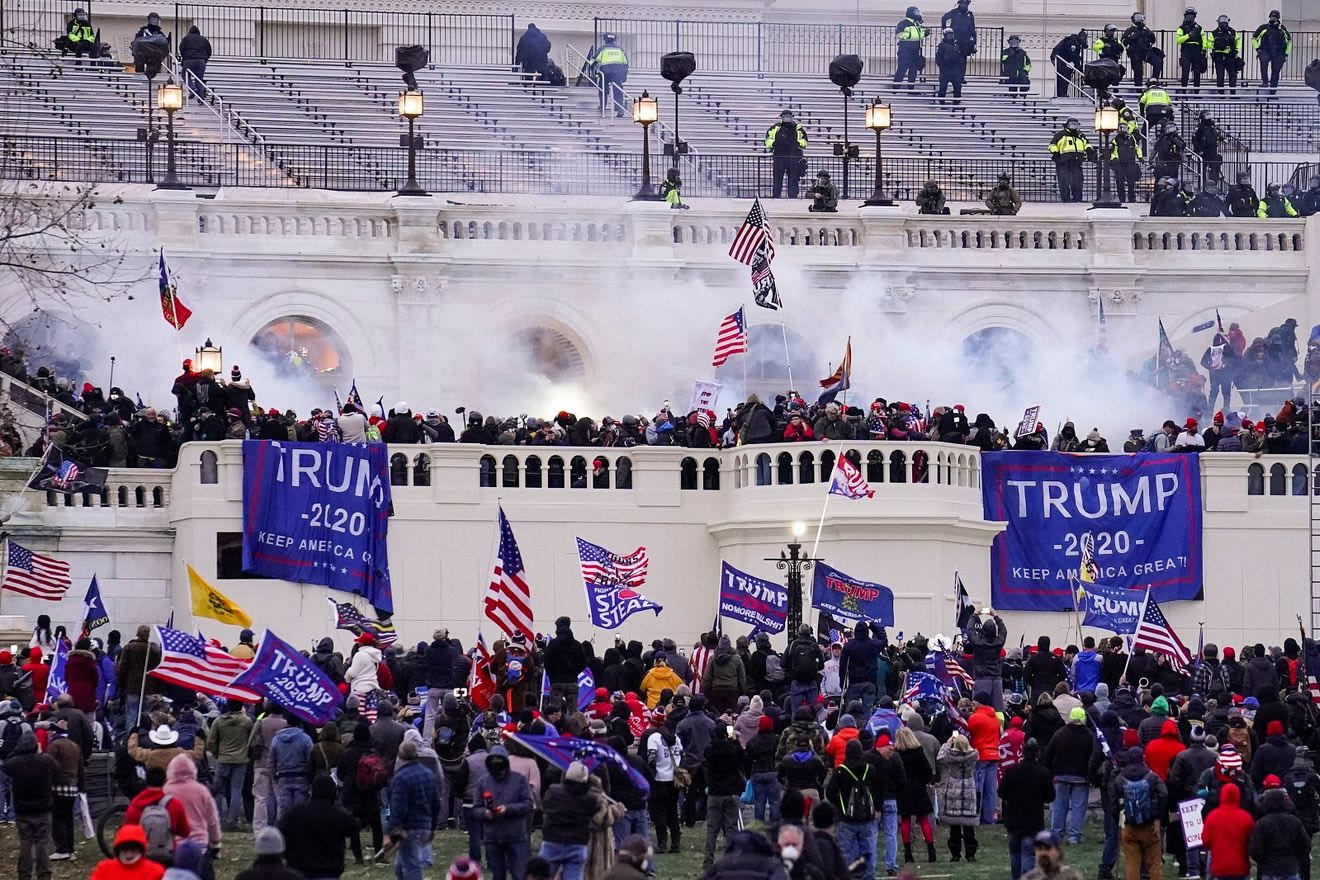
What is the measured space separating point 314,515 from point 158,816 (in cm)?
1938

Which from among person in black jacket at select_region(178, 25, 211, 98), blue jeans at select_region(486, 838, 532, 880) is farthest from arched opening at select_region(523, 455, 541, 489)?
blue jeans at select_region(486, 838, 532, 880)

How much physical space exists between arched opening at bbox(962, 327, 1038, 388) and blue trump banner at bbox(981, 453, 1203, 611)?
8.81 m

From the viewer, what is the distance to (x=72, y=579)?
145ft

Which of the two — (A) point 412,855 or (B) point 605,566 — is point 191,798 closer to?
(A) point 412,855

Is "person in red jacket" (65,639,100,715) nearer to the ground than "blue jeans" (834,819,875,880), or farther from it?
farther from it

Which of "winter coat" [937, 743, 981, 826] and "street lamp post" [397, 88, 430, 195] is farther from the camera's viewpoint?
"street lamp post" [397, 88, 430, 195]

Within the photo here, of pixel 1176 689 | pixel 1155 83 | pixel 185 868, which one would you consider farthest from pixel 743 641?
pixel 1155 83

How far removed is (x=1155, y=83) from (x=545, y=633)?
25546 millimetres

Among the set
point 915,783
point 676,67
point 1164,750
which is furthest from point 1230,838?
point 676,67

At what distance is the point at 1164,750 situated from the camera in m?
30.7

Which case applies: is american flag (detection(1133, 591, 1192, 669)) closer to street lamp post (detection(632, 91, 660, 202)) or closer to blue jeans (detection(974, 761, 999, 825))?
blue jeans (detection(974, 761, 999, 825))

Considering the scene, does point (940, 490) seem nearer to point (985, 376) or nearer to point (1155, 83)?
point (985, 376)

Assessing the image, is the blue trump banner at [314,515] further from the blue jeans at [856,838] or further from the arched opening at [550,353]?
the blue jeans at [856,838]

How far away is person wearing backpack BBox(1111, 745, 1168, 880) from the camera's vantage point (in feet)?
94.5
